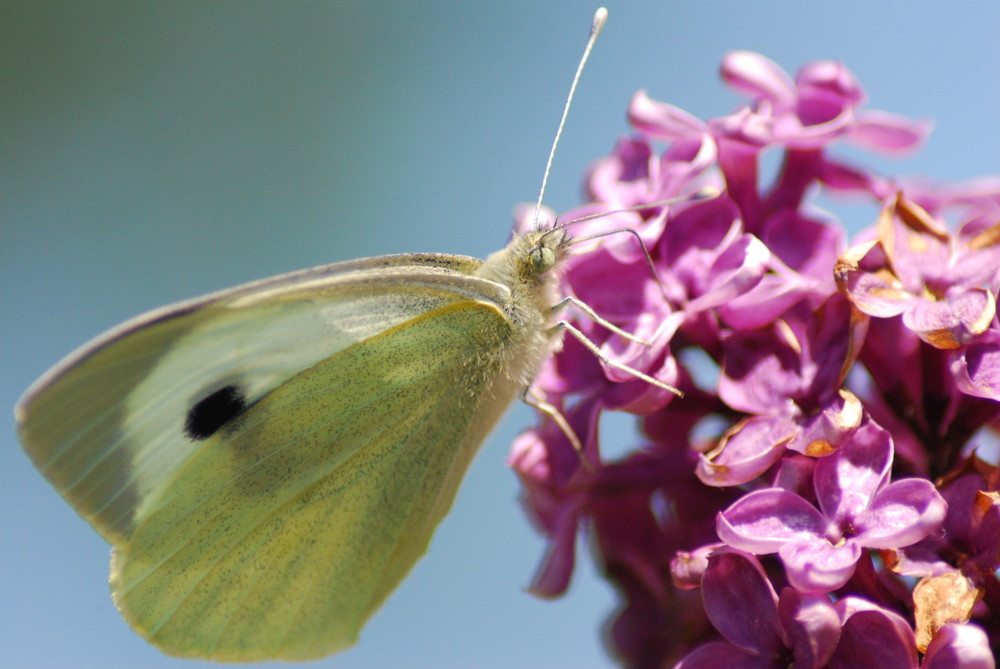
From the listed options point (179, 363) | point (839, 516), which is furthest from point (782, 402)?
point (179, 363)

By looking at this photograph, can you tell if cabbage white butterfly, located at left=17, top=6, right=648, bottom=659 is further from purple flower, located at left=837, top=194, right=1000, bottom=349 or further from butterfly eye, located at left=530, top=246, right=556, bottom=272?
purple flower, located at left=837, top=194, right=1000, bottom=349

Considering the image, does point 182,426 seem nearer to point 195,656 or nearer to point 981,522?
point 195,656

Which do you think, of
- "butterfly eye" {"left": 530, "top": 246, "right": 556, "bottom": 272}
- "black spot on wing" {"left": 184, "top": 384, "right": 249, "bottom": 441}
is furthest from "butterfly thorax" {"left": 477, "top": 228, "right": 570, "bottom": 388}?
"black spot on wing" {"left": 184, "top": 384, "right": 249, "bottom": 441}

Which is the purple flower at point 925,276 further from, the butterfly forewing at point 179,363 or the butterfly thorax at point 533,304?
the butterfly forewing at point 179,363

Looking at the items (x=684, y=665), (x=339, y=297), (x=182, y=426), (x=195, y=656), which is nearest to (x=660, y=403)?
(x=684, y=665)

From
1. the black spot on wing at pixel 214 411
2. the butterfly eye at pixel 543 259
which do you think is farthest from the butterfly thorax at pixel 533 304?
the black spot on wing at pixel 214 411
